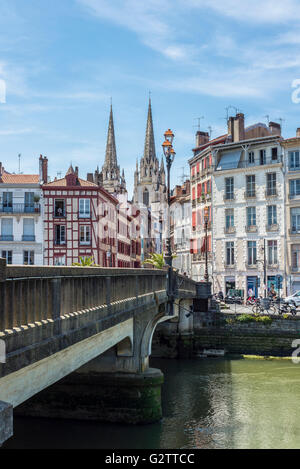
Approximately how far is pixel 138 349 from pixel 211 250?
115 feet

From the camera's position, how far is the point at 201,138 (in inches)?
2397

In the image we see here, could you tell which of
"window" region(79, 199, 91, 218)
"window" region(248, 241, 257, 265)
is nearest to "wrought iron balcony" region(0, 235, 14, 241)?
"window" region(79, 199, 91, 218)

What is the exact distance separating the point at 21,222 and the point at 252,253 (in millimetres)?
19334

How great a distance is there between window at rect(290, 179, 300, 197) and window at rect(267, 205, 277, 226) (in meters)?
1.88

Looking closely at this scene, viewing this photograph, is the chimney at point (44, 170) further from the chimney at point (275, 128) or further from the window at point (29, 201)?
the chimney at point (275, 128)

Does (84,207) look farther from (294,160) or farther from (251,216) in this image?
(294,160)

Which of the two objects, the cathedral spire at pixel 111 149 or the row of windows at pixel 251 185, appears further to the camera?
the cathedral spire at pixel 111 149

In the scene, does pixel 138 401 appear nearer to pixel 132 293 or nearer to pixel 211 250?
pixel 132 293

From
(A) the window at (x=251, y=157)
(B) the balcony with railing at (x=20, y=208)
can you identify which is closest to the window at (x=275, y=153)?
(A) the window at (x=251, y=157)

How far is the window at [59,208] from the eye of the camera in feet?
167

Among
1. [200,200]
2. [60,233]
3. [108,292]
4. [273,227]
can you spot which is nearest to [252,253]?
[273,227]

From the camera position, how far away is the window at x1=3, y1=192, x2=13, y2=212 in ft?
166

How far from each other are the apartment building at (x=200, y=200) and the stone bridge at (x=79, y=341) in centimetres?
3109

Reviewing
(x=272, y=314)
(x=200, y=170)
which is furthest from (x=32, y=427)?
(x=200, y=170)
